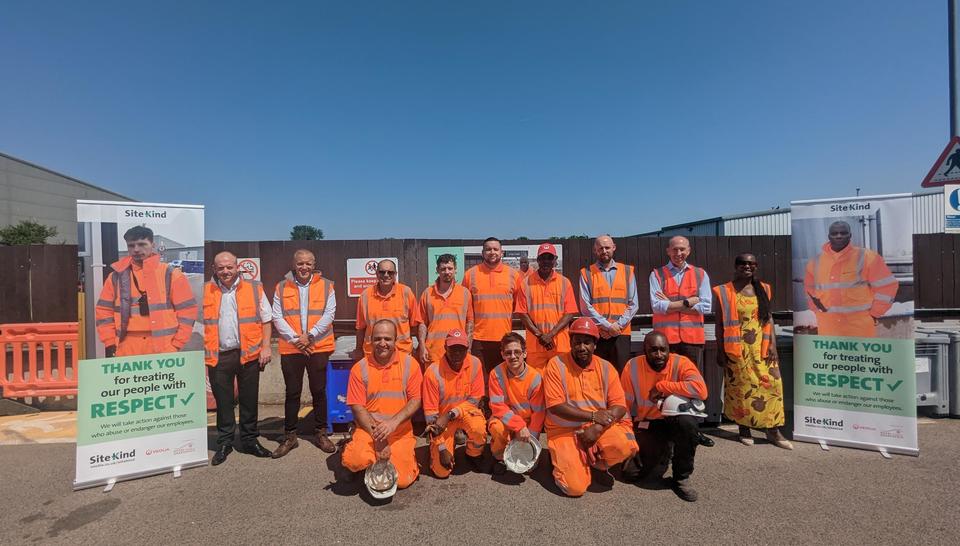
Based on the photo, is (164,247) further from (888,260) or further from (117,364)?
(888,260)

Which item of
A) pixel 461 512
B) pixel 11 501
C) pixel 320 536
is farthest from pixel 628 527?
pixel 11 501

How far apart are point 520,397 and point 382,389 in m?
1.21

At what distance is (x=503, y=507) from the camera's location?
121 inches

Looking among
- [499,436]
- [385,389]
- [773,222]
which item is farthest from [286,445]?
[773,222]

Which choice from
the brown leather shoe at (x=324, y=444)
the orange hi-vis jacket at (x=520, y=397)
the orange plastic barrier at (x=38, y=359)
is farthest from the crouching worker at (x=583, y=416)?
the orange plastic barrier at (x=38, y=359)

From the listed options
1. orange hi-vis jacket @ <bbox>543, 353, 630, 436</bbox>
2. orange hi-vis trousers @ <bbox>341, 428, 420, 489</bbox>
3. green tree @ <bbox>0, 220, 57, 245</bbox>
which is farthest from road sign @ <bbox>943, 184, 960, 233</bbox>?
green tree @ <bbox>0, 220, 57, 245</bbox>

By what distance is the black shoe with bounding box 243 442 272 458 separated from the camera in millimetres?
4102

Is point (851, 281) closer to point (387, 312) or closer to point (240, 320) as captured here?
point (387, 312)

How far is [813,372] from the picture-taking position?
433 centimetres

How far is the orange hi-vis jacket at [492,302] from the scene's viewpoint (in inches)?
172

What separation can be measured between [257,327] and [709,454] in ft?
15.1

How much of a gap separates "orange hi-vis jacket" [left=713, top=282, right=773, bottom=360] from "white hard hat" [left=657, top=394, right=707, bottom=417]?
1.16 metres

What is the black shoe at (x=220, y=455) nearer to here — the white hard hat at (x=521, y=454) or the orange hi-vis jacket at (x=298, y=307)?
the orange hi-vis jacket at (x=298, y=307)

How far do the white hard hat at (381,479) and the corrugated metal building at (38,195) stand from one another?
50.2 m
